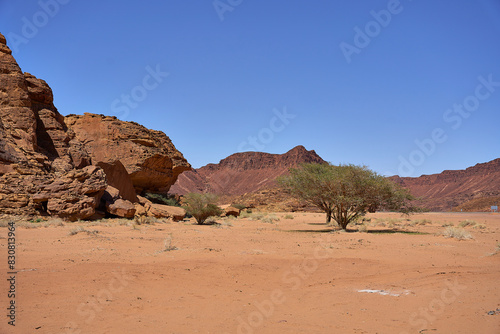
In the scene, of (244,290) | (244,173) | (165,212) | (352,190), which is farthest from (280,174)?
(244,290)

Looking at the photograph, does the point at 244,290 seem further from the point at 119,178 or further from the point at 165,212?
the point at 119,178

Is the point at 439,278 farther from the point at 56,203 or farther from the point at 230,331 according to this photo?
the point at 56,203

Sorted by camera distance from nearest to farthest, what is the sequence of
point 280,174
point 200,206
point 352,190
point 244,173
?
point 352,190 < point 200,206 < point 280,174 < point 244,173

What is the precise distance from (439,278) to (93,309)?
21.2ft

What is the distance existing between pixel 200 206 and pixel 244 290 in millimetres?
18046

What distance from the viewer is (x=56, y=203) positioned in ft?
58.9

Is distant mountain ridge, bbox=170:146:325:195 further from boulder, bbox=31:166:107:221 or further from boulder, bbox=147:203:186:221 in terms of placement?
boulder, bbox=31:166:107:221

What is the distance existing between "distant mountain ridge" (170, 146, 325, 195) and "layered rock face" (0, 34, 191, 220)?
270 ft

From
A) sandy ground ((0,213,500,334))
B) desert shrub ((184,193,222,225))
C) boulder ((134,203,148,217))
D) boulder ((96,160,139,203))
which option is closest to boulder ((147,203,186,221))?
boulder ((134,203,148,217))

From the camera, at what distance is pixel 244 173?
125 m

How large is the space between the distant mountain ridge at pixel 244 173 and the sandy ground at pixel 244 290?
99.1 metres

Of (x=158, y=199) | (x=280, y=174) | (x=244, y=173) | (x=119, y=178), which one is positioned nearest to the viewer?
(x=119, y=178)

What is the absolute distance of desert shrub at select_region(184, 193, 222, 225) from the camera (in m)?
24.4

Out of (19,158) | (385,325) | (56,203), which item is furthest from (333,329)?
(19,158)
